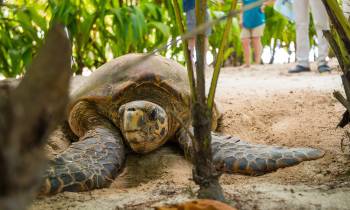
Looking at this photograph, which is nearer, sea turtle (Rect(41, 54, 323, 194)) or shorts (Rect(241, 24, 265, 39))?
sea turtle (Rect(41, 54, 323, 194))

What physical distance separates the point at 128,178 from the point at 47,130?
124 centimetres

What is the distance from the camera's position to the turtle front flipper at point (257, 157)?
1495mm

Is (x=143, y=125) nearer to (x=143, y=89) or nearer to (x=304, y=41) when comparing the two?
(x=143, y=89)

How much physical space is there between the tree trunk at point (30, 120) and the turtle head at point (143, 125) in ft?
3.99

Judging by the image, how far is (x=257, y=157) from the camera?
60.1 inches

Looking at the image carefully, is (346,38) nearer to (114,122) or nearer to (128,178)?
(128,178)

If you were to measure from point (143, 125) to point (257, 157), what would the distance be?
0.46m

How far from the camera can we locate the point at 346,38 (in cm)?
115

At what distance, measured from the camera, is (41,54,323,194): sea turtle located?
1485 mm

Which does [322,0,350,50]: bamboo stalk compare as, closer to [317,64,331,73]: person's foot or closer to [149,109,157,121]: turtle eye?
[149,109,157,121]: turtle eye

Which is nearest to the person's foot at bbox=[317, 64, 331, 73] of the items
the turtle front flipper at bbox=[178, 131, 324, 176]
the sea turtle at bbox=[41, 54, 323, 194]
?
the sea turtle at bbox=[41, 54, 323, 194]

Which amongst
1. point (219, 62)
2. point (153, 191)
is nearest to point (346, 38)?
point (219, 62)

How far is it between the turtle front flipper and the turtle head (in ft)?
0.85

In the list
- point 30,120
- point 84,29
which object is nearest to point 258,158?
point 30,120
